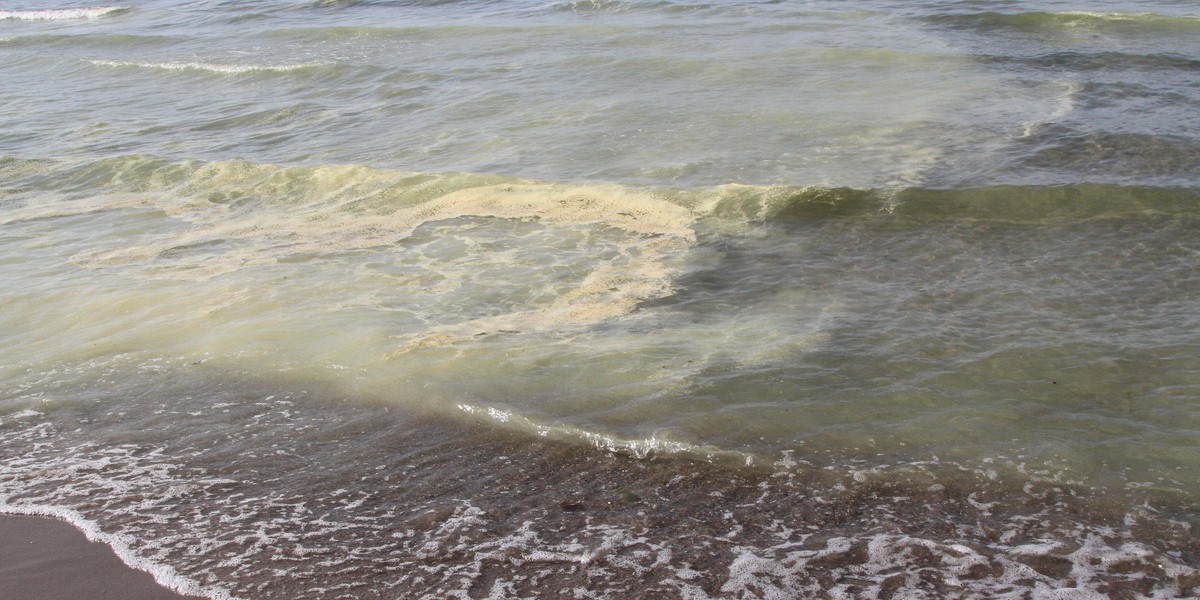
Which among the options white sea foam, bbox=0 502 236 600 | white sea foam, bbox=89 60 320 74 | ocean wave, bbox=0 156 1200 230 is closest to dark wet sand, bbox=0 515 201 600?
white sea foam, bbox=0 502 236 600

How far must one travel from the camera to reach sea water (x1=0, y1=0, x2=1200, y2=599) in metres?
3.72

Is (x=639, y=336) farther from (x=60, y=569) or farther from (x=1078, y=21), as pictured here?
(x=1078, y=21)

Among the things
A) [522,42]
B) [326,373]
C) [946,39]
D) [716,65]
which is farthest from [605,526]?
[522,42]

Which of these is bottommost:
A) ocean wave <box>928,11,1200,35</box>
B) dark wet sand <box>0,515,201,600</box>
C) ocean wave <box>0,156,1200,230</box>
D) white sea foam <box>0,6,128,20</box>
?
dark wet sand <box>0,515,201,600</box>

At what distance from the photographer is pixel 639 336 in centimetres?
550

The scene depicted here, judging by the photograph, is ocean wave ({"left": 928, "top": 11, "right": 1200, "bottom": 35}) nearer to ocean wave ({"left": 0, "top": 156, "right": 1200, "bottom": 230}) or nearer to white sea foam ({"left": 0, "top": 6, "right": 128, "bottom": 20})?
ocean wave ({"left": 0, "top": 156, "right": 1200, "bottom": 230})

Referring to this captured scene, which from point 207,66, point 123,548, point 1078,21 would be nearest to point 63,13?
point 207,66

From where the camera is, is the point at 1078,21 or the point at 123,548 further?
the point at 1078,21

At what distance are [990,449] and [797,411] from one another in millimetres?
834

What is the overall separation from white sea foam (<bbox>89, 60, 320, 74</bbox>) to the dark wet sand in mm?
12077

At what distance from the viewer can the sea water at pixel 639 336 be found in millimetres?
3717

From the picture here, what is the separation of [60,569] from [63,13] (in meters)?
26.5

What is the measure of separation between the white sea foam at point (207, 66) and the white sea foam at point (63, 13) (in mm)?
8801

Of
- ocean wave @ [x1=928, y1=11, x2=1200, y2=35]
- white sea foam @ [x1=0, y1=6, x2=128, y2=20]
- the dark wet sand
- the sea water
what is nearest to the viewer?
the dark wet sand
